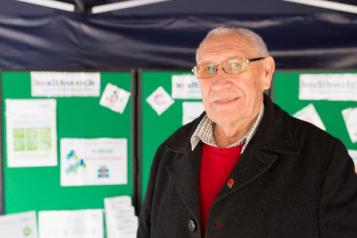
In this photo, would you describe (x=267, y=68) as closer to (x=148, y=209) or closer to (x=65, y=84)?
(x=148, y=209)

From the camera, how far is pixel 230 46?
1.01 m

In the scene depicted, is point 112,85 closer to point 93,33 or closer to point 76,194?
point 93,33

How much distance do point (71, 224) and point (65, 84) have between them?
73 cm

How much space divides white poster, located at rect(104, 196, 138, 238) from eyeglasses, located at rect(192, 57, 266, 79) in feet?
3.84

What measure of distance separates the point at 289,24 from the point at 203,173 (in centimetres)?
137

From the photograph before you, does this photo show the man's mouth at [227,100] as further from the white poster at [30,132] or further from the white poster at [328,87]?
the white poster at [30,132]

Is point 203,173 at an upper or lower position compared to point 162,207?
upper

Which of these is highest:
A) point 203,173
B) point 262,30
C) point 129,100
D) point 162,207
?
point 262,30

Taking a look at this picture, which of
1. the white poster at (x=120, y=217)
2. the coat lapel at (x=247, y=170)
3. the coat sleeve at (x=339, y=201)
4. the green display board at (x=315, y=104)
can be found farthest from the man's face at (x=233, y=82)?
the white poster at (x=120, y=217)

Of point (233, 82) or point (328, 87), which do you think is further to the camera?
point (328, 87)

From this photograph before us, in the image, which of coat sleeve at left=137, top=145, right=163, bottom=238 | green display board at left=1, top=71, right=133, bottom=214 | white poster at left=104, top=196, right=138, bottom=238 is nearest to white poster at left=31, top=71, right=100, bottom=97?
green display board at left=1, top=71, right=133, bottom=214

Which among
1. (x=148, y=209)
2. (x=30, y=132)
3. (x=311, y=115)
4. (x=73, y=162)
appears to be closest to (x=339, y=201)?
(x=148, y=209)

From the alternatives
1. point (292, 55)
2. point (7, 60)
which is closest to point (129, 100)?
point (7, 60)

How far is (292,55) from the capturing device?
2150 mm
